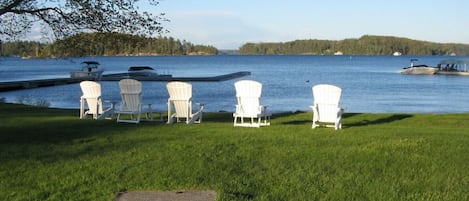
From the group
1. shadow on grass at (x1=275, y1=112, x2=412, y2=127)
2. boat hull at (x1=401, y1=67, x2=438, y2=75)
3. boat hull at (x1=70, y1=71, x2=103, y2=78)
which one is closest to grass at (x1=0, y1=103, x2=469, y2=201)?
shadow on grass at (x1=275, y1=112, x2=412, y2=127)

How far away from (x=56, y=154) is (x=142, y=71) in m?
61.4

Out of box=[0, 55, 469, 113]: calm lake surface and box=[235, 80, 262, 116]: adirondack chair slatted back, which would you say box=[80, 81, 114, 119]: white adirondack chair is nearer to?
box=[0, 55, 469, 113]: calm lake surface

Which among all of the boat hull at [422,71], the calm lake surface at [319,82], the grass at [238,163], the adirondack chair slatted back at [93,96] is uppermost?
the adirondack chair slatted back at [93,96]

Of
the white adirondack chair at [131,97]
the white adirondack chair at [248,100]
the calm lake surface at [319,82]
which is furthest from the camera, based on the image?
the calm lake surface at [319,82]

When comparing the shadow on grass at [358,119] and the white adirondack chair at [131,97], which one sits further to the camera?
the shadow on grass at [358,119]

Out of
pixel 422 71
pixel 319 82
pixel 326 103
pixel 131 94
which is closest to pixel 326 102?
pixel 326 103

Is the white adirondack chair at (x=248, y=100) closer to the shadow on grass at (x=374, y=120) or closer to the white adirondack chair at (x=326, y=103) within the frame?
the white adirondack chair at (x=326, y=103)

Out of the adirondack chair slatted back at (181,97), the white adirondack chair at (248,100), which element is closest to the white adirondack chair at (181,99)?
the adirondack chair slatted back at (181,97)

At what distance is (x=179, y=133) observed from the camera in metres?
10.6

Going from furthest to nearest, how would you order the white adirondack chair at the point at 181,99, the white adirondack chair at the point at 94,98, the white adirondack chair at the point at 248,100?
1. the white adirondack chair at the point at 94,98
2. the white adirondack chair at the point at 181,99
3. the white adirondack chair at the point at 248,100

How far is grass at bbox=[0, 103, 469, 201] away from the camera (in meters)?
6.02

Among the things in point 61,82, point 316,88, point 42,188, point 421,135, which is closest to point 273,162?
point 42,188

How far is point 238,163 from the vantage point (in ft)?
24.3

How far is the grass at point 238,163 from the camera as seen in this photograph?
6.02 m
